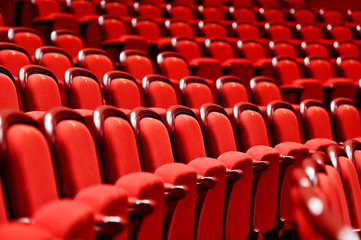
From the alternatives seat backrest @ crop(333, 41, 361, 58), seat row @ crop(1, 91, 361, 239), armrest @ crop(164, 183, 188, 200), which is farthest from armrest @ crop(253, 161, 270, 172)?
seat backrest @ crop(333, 41, 361, 58)

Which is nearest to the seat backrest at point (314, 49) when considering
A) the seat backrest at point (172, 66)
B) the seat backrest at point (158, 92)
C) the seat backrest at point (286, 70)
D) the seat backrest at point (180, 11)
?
the seat backrest at point (286, 70)

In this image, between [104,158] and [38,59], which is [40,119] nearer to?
[104,158]

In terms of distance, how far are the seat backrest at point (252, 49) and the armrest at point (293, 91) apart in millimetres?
118

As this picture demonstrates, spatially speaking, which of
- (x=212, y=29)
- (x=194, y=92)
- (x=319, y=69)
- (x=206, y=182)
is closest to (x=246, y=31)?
(x=212, y=29)

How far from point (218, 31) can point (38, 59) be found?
1.54ft

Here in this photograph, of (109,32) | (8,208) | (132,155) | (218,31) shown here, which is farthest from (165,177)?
(218,31)

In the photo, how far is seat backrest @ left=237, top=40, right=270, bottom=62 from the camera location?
2.84 ft

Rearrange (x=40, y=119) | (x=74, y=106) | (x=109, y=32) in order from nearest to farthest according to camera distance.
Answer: (x=40, y=119) < (x=74, y=106) < (x=109, y=32)

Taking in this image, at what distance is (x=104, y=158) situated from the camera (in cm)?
38

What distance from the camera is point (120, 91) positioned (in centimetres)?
52

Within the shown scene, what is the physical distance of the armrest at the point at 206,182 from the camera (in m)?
0.40

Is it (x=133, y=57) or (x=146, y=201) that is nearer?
(x=146, y=201)

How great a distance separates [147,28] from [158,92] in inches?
12.2

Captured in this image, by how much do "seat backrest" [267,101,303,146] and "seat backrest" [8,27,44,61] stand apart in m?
0.29
